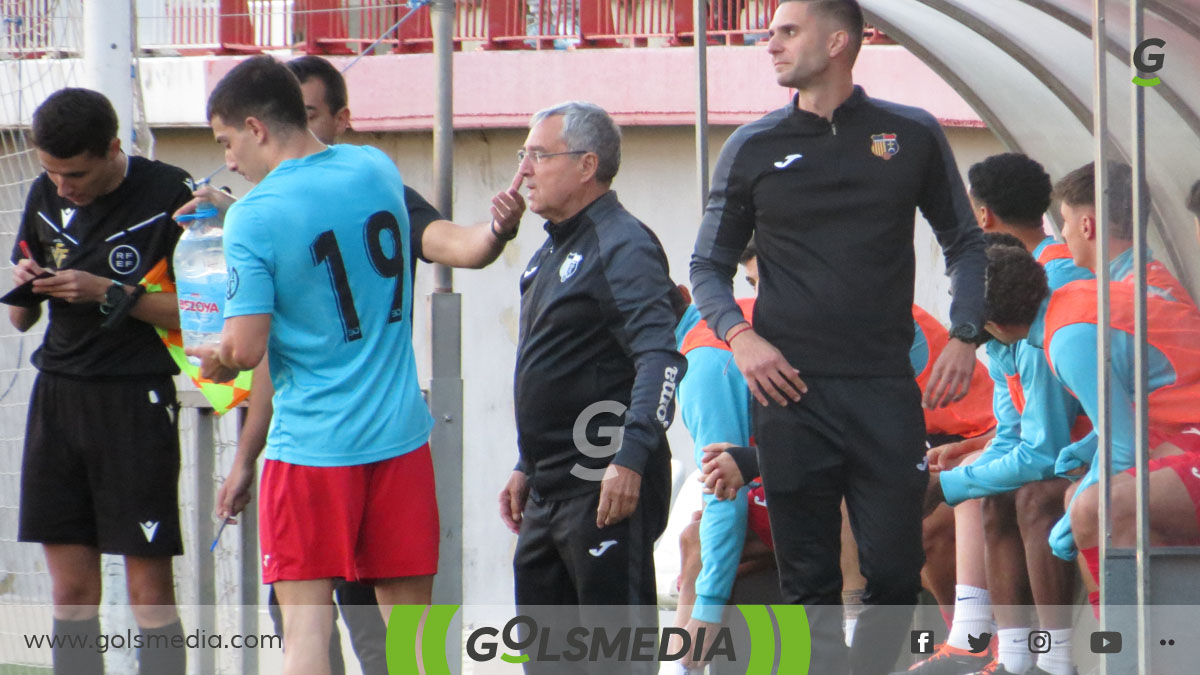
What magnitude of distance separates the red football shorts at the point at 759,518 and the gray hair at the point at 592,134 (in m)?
1.44

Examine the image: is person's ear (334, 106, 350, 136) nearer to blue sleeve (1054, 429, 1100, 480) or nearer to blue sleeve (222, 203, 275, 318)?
blue sleeve (222, 203, 275, 318)

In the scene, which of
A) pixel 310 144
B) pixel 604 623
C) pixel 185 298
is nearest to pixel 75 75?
pixel 185 298

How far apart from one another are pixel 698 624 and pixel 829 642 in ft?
3.81

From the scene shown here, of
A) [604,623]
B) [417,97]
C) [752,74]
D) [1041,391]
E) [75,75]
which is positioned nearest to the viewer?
[604,623]

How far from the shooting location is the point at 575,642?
13.7 feet

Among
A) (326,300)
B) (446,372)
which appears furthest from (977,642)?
(326,300)

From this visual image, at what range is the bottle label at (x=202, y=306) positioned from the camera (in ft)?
14.8

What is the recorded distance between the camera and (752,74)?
10.5 m

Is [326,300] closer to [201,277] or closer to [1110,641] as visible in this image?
[201,277]

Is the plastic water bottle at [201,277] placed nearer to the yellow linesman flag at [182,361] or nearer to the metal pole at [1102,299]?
the yellow linesman flag at [182,361]

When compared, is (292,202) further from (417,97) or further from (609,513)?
(417,97)

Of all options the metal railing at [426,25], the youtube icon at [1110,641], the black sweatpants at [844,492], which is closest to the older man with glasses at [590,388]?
the black sweatpants at [844,492]

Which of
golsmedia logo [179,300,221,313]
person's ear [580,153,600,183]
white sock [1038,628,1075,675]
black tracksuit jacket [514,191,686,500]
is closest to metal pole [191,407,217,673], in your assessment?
golsmedia logo [179,300,221,313]

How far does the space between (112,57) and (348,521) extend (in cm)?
288
